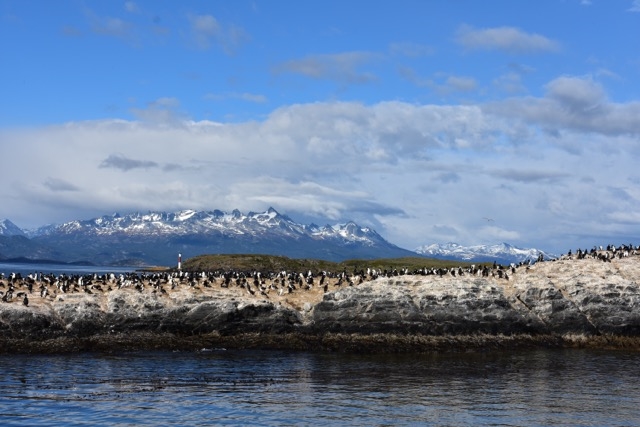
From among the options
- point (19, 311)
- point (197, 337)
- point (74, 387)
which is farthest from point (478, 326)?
point (19, 311)

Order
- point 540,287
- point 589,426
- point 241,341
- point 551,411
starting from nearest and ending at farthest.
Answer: point 589,426 → point 551,411 → point 241,341 → point 540,287

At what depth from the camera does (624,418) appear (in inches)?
1398

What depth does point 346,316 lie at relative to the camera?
59.6m

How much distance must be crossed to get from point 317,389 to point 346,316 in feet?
61.5

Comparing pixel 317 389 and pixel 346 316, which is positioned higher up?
pixel 346 316

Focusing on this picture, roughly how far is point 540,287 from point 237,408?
38.6 m

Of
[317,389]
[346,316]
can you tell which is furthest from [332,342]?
[317,389]

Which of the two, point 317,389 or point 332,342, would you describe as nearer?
point 317,389

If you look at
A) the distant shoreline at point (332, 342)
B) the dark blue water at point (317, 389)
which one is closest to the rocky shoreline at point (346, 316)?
the distant shoreline at point (332, 342)

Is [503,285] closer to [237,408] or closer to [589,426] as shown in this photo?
[589,426]

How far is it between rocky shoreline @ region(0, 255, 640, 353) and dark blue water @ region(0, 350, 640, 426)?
328cm

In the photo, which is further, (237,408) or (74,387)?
(74,387)

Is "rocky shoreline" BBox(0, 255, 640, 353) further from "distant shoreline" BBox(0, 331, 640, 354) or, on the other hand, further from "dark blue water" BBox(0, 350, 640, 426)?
"dark blue water" BBox(0, 350, 640, 426)

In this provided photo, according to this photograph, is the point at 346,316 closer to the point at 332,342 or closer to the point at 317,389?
the point at 332,342
